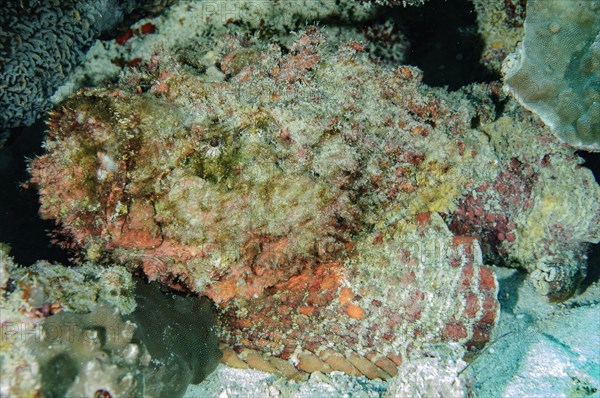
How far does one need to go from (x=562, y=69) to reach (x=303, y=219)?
2.32m

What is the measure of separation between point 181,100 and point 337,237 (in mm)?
1482

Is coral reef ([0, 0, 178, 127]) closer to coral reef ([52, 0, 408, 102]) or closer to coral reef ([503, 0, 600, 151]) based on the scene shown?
coral reef ([52, 0, 408, 102])

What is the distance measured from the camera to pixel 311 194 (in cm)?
290

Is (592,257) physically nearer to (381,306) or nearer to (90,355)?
(381,306)

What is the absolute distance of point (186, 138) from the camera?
9.01 feet

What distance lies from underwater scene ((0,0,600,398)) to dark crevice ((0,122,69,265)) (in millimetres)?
1005

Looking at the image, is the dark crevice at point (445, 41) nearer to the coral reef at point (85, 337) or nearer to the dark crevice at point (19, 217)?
the coral reef at point (85, 337)

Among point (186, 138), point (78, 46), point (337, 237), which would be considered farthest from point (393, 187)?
point (78, 46)

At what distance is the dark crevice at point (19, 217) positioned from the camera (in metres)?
4.29

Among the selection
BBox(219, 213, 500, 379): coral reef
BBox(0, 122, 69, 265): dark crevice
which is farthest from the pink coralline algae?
BBox(0, 122, 69, 265): dark crevice

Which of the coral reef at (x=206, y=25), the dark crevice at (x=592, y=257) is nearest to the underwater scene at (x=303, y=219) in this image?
the dark crevice at (x=592, y=257)

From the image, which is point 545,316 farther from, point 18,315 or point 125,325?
point 18,315

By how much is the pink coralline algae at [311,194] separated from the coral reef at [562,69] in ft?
1.05

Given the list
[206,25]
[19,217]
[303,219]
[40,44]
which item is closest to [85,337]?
[303,219]
